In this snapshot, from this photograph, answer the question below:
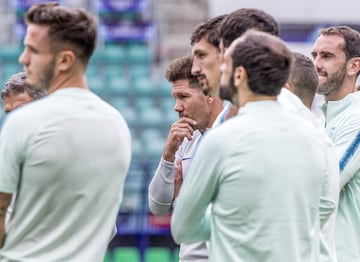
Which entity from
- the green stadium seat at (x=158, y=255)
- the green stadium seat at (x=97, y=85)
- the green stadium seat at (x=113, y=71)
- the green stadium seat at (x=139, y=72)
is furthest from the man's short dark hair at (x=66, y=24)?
the green stadium seat at (x=113, y=71)

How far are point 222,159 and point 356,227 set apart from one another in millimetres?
1527

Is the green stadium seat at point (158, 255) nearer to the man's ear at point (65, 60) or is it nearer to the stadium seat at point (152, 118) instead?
the stadium seat at point (152, 118)

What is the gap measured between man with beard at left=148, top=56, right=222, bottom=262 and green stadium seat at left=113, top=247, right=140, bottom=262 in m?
6.62

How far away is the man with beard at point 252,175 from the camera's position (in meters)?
3.06

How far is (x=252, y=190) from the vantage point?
10.1 ft

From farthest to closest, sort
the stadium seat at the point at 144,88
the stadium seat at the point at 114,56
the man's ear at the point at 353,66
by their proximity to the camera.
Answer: the stadium seat at the point at 114,56 → the stadium seat at the point at 144,88 → the man's ear at the point at 353,66

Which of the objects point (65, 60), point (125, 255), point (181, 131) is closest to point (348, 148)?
point (181, 131)

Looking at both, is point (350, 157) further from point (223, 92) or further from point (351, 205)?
point (223, 92)

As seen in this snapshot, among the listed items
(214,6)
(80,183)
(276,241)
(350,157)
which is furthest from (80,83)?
(214,6)

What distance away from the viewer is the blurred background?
14869mm

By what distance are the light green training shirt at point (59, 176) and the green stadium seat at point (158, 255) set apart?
7990mm

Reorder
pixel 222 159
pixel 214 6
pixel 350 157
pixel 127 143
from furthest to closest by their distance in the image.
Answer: pixel 214 6
pixel 350 157
pixel 127 143
pixel 222 159

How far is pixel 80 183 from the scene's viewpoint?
3107 millimetres

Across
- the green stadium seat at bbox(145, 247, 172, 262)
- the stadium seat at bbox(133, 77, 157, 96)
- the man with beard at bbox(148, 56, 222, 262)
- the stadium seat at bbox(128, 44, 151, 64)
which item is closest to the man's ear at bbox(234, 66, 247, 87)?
the man with beard at bbox(148, 56, 222, 262)
